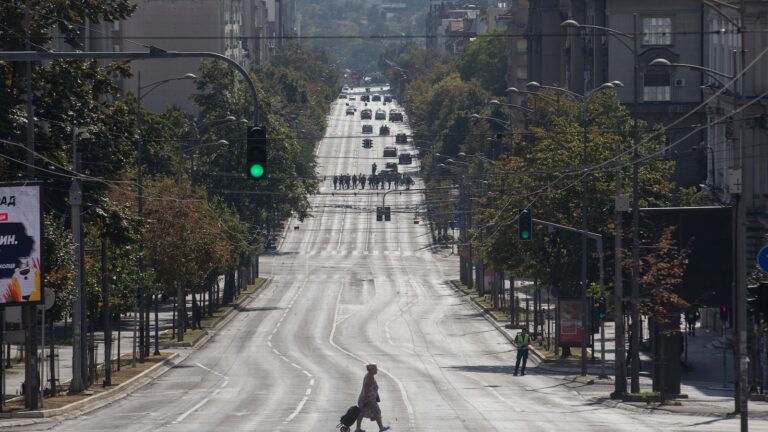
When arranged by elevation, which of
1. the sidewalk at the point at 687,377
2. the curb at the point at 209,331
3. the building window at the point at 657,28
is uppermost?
the building window at the point at 657,28

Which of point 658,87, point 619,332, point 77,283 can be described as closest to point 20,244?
point 77,283

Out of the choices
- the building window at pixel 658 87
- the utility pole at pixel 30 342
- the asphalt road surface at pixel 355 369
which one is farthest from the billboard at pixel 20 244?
the building window at pixel 658 87

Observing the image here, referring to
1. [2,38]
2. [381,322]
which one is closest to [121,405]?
[2,38]

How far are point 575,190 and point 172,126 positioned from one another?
48767 millimetres

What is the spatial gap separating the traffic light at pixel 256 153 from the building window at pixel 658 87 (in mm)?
88795

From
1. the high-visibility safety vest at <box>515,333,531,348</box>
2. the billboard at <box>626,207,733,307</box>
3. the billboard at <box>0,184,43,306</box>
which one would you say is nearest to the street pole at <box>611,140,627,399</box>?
the billboard at <box>626,207,733,307</box>

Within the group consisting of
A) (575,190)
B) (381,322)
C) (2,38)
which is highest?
(2,38)

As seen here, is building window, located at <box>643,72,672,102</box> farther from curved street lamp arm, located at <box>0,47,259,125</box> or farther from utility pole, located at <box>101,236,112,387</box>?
curved street lamp arm, located at <box>0,47,259,125</box>

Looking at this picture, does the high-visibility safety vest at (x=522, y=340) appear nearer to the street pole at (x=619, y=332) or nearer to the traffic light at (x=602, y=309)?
the traffic light at (x=602, y=309)

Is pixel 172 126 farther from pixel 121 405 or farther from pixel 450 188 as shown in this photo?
pixel 121 405

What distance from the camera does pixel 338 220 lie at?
16600 cm

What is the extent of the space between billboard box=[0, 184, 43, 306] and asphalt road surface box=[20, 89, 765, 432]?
375cm

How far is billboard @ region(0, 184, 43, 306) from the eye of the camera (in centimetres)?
4122

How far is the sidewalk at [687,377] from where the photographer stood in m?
46.8
